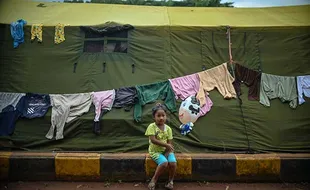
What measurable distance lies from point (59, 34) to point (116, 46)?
1.21m

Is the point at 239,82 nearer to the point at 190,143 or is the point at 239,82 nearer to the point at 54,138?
the point at 190,143

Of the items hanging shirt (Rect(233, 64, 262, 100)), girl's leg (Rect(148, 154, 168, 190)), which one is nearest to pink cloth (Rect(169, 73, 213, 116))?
hanging shirt (Rect(233, 64, 262, 100))

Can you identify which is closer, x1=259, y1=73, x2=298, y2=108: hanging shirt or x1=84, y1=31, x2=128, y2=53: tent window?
x1=259, y1=73, x2=298, y2=108: hanging shirt

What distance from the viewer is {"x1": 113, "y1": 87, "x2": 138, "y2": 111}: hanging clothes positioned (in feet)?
15.2

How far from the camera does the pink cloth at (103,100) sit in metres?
4.55

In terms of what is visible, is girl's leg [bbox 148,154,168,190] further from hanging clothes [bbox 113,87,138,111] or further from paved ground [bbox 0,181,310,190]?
hanging clothes [bbox 113,87,138,111]

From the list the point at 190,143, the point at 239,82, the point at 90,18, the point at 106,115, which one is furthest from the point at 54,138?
the point at 239,82

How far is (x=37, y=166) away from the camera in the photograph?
12.6 ft

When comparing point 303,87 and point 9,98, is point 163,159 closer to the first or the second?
point 9,98

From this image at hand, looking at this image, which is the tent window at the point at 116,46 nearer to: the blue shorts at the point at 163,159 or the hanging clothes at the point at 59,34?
the hanging clothes at the point at 59,34

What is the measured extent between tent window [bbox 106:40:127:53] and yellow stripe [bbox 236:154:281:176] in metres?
3.09

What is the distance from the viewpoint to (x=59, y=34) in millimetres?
5168

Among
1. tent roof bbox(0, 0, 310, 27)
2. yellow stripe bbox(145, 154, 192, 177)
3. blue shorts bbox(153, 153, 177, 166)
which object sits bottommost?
yellow stripe bbox(145, 154, 192, 177)

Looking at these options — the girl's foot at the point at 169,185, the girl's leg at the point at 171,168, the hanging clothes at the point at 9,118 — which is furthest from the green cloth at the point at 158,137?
the hanging clothes at the point at 9,118
